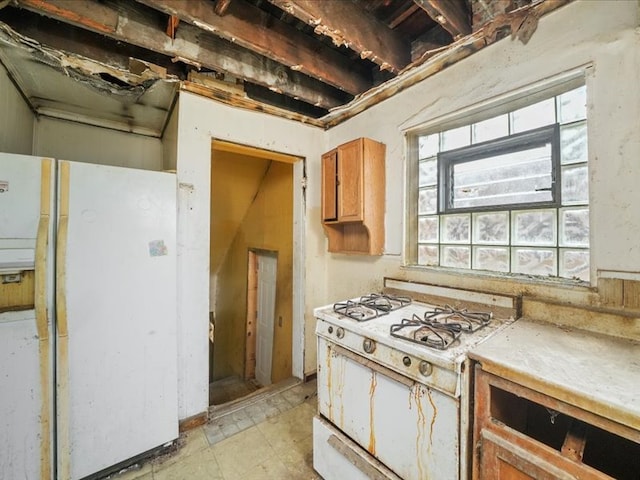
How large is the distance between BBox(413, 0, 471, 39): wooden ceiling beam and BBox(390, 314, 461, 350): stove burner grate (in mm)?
1543

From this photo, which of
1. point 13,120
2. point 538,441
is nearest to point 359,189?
point 538,441

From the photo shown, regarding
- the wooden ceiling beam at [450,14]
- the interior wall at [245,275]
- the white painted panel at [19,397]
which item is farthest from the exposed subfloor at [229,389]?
the wooden ceiling beam at [450,14]

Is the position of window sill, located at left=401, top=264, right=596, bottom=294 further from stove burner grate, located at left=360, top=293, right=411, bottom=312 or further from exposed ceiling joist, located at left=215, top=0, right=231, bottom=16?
exposed ceiling joist, located at left=215, top=0, right=231, bottom=16

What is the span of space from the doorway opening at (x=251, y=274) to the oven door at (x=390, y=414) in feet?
3.75

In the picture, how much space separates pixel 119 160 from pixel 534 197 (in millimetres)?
3158

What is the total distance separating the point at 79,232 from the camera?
4.59ft

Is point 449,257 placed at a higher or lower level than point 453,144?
lower

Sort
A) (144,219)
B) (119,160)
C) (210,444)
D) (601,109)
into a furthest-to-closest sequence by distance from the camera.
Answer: (119,160) → (210,444) → (144,219) → (601,109)

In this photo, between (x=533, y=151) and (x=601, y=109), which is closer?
(x=601, y=109)

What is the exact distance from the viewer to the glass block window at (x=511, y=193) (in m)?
1.28

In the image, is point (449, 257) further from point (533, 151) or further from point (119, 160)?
point (119, 160)

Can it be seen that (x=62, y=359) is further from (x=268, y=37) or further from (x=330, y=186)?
(x=268, y=37)

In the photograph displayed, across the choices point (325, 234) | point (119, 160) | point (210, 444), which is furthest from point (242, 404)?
point (119, 160)

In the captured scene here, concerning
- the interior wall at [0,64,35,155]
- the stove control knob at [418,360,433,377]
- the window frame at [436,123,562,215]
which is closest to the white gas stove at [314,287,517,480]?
the stove control knob at [418,360,433,377]
